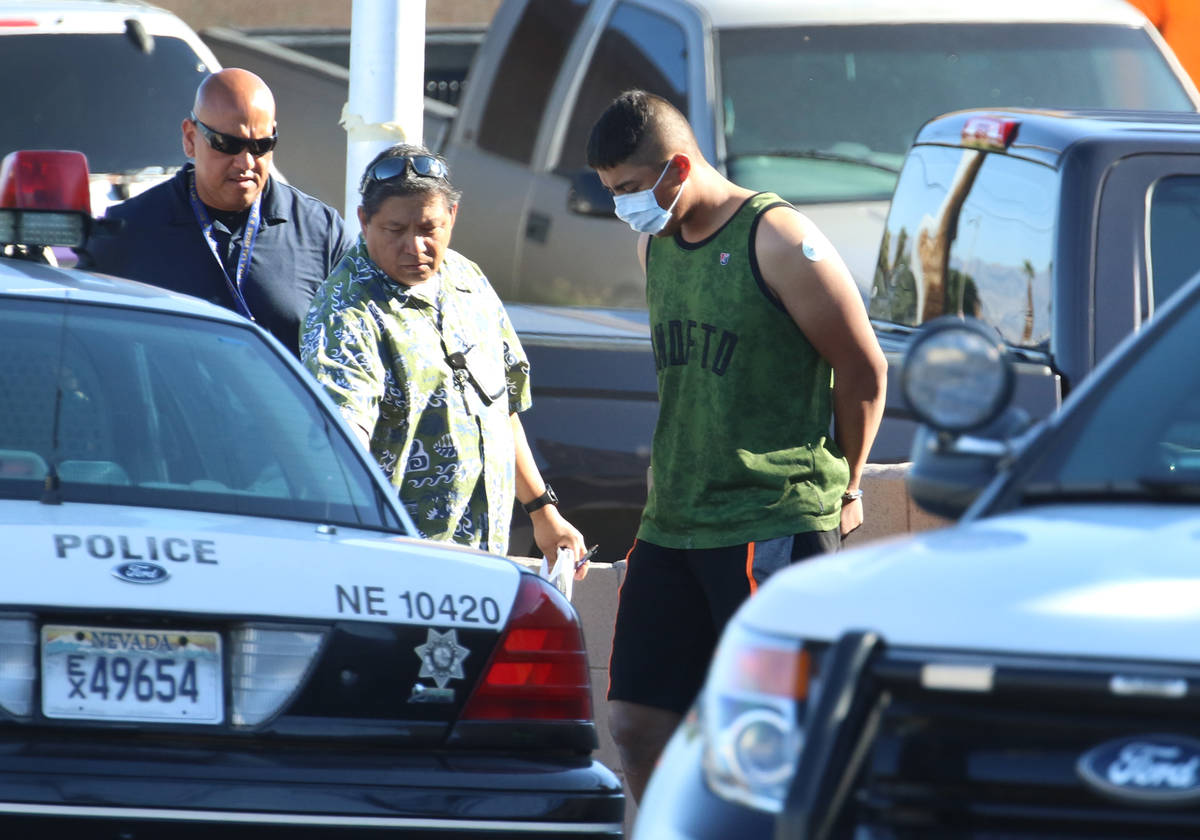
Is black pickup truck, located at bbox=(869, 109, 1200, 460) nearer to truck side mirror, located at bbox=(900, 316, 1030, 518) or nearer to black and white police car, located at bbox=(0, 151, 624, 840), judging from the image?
black and white police car, located at bbox=(0, 151, 624, 840)

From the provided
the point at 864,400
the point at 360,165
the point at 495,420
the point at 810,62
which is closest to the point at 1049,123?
the point at 864,400

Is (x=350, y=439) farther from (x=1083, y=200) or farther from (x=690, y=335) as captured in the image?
(x=1083, y=200)

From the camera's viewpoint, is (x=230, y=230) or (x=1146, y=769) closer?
(x=1146, y=769)

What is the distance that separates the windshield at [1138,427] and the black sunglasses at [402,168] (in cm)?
217

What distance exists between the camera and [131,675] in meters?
3.73

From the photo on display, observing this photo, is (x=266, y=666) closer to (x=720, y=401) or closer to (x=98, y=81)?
(x=720, y=401)

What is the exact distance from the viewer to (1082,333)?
5277 millimetres

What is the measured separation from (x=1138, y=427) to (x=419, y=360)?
6.64 ft

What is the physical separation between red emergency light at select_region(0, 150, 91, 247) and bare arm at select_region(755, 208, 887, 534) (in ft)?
5.26

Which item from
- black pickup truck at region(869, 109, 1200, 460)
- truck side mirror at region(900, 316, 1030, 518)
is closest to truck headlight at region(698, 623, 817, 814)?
truck side mirror at region(900, 316, 1030, 518)

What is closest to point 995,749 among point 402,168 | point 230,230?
point 402,168

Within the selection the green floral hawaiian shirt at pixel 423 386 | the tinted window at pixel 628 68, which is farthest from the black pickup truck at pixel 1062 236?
the tinted window at pixel 628 68

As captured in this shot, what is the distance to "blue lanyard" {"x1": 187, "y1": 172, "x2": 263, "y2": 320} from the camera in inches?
230

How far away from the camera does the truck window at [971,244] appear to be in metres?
5.55
